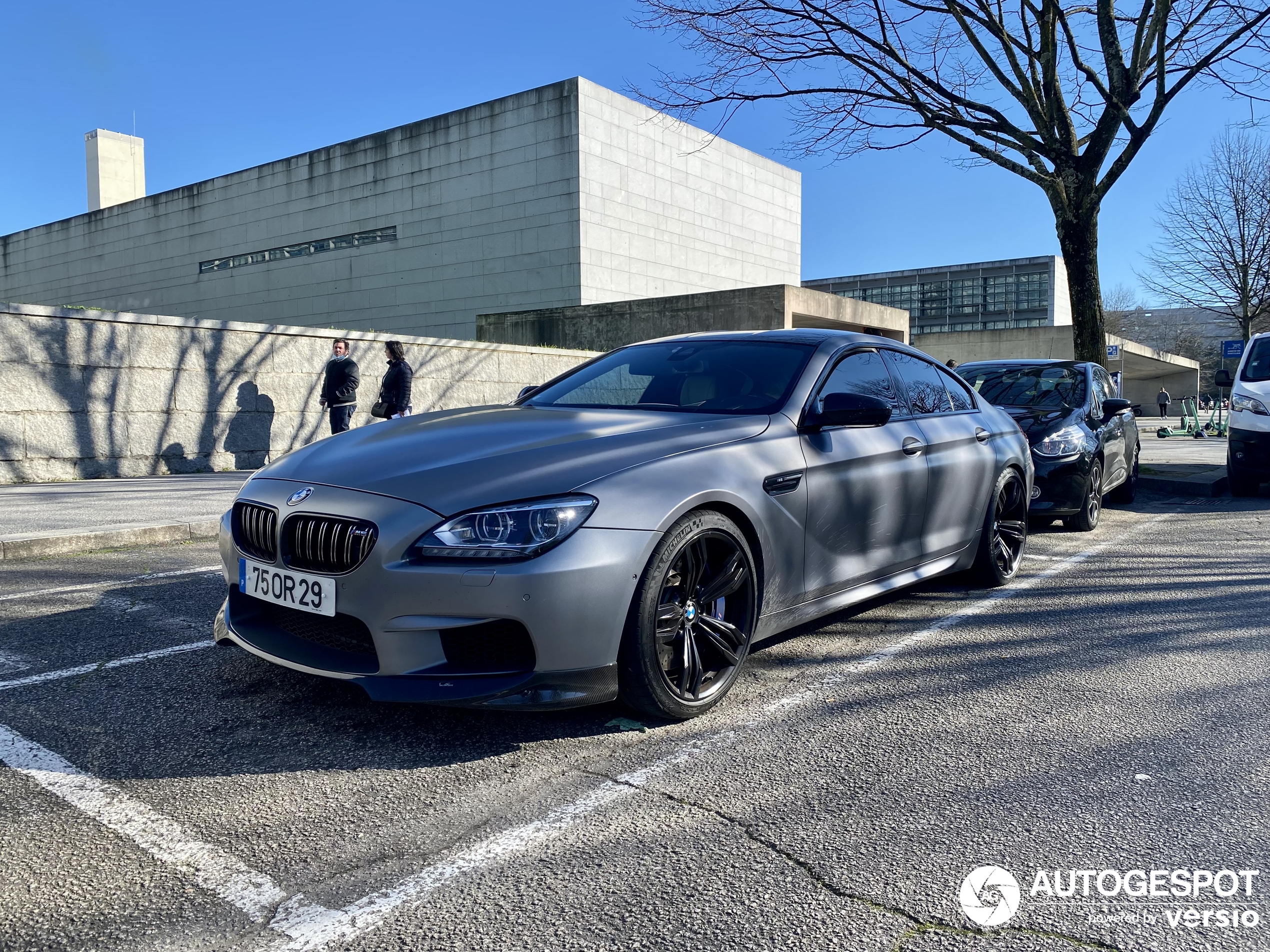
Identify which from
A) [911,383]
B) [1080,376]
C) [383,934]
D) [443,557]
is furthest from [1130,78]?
[383,934]

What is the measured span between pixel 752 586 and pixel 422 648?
1.27 metres

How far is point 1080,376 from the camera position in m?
8.85

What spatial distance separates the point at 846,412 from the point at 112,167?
5144cm

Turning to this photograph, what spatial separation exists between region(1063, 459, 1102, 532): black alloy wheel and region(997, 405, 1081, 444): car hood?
1.47ft

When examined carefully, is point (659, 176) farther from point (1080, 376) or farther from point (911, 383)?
point (911, 383)

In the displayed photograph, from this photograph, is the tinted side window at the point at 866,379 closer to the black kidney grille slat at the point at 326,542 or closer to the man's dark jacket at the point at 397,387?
the black kidney grille slat at the point at 326,542

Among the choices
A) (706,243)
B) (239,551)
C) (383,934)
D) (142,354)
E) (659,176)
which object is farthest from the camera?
(706,243)

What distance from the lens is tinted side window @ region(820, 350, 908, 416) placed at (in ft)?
14.3

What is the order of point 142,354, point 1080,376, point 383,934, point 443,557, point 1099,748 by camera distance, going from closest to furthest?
point 383,934, point 443,557, point 1099,748, point 1080,376, point 142,354

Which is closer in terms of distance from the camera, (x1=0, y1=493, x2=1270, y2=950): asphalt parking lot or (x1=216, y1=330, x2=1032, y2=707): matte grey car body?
(x1=0, y1=493, x2=1270, y2=950): asphalt parking lot

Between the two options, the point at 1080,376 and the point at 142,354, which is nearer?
the point at 1080,376

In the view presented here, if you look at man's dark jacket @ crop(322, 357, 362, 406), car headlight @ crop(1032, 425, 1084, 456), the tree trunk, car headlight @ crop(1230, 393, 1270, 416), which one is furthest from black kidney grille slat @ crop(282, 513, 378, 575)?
the tree trunk

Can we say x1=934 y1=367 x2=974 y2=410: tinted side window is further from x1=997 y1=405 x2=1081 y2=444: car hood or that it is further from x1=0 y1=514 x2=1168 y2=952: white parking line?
x1=0 y1=514 x2=1168 y2=952: white parking line

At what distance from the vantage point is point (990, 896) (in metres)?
2.21
